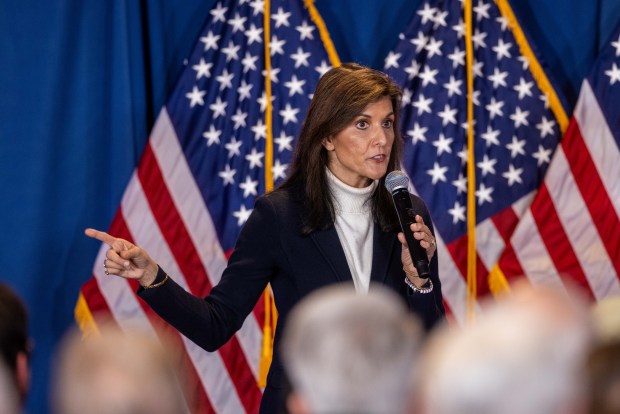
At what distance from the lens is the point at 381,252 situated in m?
2.78

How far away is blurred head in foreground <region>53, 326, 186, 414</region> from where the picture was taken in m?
0.86

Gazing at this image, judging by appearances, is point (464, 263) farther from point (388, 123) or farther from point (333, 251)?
point (333, 251)

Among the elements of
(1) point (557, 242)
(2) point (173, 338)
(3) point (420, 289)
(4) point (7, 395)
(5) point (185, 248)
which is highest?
(4) point (7, 395)

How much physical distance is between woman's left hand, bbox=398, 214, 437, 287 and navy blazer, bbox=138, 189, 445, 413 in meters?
0.06

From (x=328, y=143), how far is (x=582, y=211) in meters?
1.69

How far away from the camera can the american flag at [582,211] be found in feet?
13.7

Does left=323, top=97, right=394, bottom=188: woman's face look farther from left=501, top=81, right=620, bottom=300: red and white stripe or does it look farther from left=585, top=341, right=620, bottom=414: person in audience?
left=585, top=341, right=620, bottom=414: person in audience

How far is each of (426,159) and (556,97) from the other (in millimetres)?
628

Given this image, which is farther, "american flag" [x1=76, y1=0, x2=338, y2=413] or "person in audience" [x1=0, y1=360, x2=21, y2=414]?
"american flag" [x1=76, y1=0, x2=338, y2=413]

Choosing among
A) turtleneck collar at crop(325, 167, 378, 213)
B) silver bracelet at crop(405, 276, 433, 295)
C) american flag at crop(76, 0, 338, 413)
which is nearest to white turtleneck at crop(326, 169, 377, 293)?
turtleneck collar at crop(325, 167, 378, 213)

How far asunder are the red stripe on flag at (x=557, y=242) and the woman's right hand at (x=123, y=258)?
2.16 m

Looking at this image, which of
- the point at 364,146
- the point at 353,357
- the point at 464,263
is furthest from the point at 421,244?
the point at 464,263

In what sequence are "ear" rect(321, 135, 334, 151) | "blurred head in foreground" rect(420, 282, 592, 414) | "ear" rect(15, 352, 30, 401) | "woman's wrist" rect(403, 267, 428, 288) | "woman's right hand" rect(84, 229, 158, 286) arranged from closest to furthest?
"blurred head in foreground" rect(420, 282, 592, 414) → "ear" rect(15, 352, 30, 401) → "woman's right hand" rect(84, 229, 158, 286) → "woman's wrist" rect(403, 267, 428, 288) → "ear" rect(321, 135, 334, 151)

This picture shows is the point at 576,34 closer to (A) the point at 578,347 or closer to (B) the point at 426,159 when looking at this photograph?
(B) the point at 426,159
